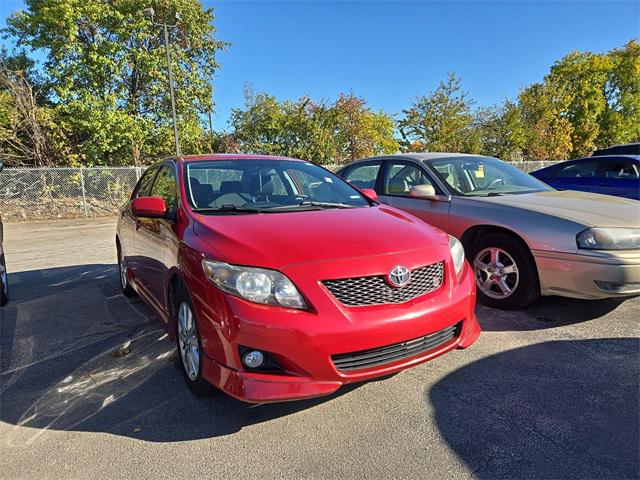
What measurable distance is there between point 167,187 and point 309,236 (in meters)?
1.71

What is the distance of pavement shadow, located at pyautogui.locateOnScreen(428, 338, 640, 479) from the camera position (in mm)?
1999

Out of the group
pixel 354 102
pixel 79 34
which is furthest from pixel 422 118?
pixel 79 34

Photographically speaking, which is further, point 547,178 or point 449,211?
point 547,178

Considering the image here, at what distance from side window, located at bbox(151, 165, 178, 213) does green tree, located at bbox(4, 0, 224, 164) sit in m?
15.2

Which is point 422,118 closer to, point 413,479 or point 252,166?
point 252,166

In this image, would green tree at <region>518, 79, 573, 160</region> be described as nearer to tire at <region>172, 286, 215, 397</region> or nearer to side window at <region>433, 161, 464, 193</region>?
side window at <region>433, 161, 464, 193</region>

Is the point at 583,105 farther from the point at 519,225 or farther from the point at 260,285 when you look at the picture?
the point at 260,285

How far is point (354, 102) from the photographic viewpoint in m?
23.2

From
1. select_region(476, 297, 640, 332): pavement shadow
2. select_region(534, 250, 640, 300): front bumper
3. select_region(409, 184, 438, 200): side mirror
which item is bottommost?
select_region(476, 297, 640, 332): pavement shadow

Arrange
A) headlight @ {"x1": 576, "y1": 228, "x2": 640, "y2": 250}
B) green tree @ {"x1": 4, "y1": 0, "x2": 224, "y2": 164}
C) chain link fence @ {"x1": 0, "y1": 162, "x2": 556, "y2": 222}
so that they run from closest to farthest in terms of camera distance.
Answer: headlight @ {"x1": 576, "y1": 228, "x2": 640, "y2": 250}, chain link fence @ {"x1": 0, "y1": 162, "x2": 556, "y2": 222}, green tree @ {"x1": 4, "y1": 0, "x2": 224, "y2": 164}

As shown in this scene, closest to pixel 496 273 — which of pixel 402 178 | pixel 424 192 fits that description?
pixel 424 192

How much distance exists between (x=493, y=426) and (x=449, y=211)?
2.61 meters

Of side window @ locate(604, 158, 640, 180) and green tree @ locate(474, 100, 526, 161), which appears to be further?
green tree @ locate(474, 100, 526, 161)

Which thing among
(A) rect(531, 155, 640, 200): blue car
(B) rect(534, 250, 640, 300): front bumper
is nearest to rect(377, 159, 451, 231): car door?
(B) rect(534, 250, 640, 300): front bumper
